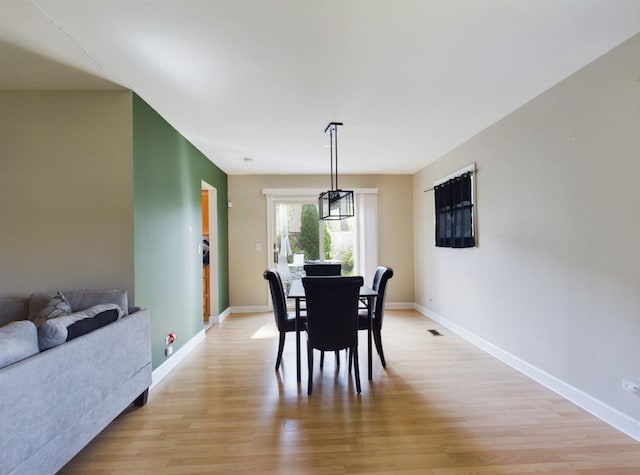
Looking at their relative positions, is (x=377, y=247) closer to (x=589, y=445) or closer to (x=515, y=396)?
(x=515, y=396)

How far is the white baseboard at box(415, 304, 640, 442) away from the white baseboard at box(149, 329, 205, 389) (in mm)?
3304

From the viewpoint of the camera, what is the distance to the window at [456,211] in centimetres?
400

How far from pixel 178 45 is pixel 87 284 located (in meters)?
1.90

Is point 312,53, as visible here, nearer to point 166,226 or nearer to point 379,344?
point 166,226

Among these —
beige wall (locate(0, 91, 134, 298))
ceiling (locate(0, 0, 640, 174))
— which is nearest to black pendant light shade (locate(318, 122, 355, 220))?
ceiling (locate(0, 0, 640, 174))

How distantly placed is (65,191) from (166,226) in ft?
2.81

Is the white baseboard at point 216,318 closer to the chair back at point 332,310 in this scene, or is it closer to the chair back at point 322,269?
the chair back at point 322,269

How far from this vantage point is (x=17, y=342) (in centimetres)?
158

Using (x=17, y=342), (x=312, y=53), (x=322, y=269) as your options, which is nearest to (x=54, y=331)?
(x=17, y=342)

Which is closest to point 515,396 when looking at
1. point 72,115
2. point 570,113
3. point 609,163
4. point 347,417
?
point 347,417

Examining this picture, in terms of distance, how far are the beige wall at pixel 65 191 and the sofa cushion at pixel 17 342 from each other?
0.96m

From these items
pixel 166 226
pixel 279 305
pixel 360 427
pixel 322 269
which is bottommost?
pixel 360 427

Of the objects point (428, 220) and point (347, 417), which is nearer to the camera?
point (347, 417)

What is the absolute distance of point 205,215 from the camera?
5727 millimetres
